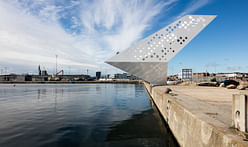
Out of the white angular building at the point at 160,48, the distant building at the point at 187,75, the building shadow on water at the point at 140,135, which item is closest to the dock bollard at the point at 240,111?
the building shadow on water at the point at 140,135

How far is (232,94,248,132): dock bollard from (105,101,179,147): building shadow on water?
130 inches

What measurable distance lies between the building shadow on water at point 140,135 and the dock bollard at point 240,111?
3313mm

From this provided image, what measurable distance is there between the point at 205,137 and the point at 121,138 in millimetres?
4025

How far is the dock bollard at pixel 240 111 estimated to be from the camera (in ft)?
8.79

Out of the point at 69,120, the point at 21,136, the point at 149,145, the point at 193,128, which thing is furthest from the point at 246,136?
the point at 69,120

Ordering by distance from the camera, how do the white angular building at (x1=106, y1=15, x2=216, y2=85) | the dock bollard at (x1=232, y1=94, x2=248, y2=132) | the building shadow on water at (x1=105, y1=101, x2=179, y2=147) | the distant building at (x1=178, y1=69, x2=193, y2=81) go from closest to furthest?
the dock bollard at (x1=232, y1=94, x2=248, y2=132) < the building shadow on water at (x1=105, y1=101, x2=179, y2=147) < the white angular building at (x1=106, y1=15, x2=216, y2=85) < the distant building at (x1=178, y1=69, x2=193, y2=81)

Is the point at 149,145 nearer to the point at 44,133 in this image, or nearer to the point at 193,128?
the point at 193,128

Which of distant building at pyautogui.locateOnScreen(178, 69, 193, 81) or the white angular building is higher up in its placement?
the white angular building

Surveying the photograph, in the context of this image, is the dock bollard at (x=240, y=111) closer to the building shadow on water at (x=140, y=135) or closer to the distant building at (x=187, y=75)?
the building shadow on water at (x=140, y=135)

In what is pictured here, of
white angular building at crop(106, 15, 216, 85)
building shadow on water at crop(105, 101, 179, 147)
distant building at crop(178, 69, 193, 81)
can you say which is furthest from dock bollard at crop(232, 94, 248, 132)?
distant building at crop(178, 69, 193, 81)

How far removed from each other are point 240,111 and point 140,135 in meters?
4.88

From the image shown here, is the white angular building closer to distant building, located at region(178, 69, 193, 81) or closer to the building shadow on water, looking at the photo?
the building shadow on water

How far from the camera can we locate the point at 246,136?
8.66 ft

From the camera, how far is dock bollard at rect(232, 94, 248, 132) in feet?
8.79
